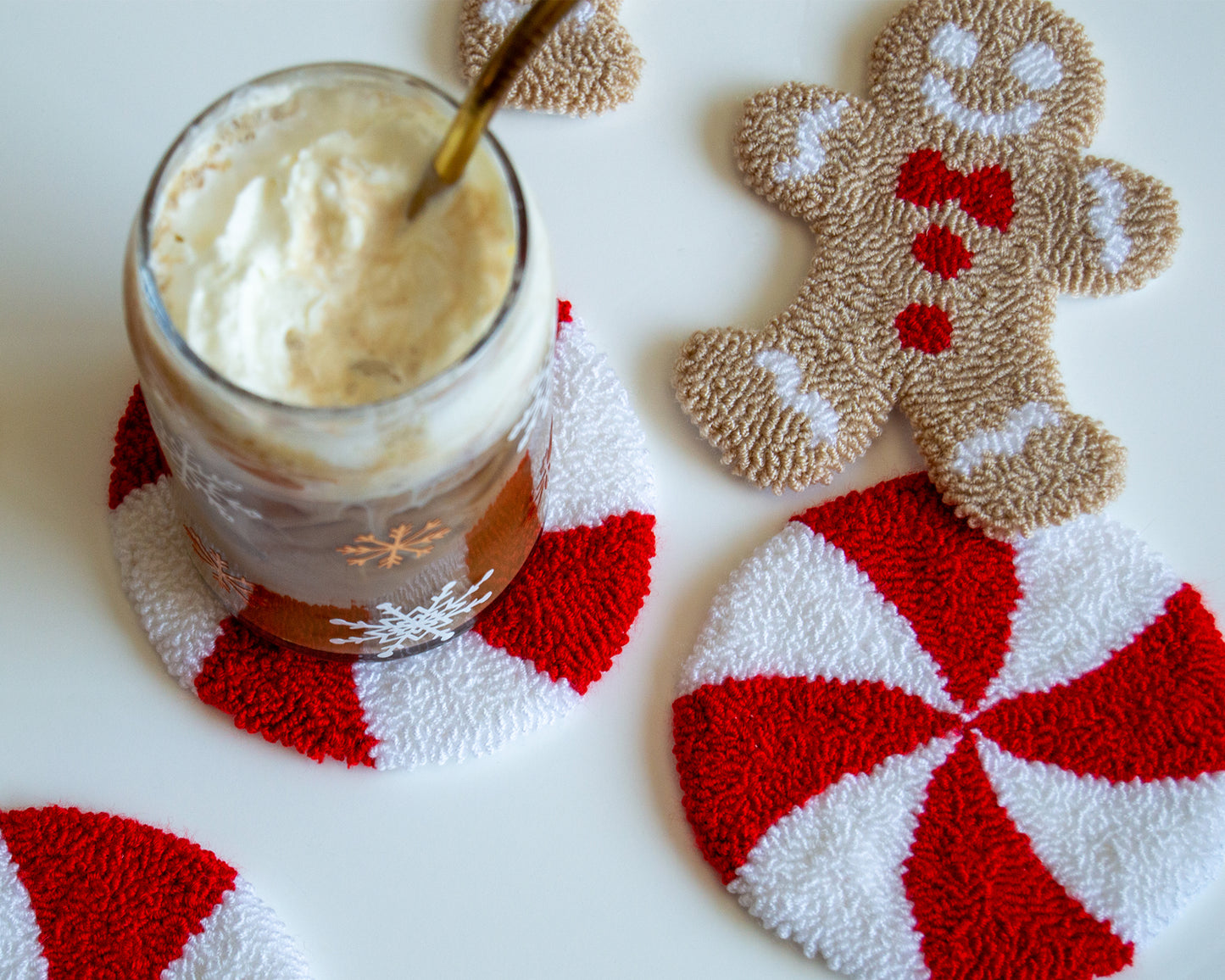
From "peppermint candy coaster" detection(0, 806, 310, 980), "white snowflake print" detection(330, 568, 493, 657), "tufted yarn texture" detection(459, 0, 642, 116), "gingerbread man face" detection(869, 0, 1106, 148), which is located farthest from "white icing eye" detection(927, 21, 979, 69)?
"peppermint candy coaster" detection(0, 806, 310, 980)

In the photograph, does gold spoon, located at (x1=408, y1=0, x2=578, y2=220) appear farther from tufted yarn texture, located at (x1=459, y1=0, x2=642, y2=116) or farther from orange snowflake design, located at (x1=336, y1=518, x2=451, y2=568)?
tufted yarn texture, located at (x1=459, y1=0, x2=642, y2=116)

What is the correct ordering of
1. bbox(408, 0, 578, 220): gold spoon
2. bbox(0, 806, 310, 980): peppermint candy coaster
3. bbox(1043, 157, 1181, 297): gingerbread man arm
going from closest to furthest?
bbox(408, 0, 578, 220): gold spoon < bbox(0, 806, 310, 980): peppermint candy coaster < bbox(1043, 157, 1181, 297): gingerbread man arm

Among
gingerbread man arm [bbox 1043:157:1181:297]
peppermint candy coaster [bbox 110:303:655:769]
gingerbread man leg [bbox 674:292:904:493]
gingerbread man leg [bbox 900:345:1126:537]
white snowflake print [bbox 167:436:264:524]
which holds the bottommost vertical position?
peppermint candy coaster [bbox 110:303:655:769]

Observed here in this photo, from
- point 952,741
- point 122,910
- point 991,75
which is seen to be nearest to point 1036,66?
point 991,75

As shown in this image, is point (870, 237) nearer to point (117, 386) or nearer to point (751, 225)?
point (751, 225)

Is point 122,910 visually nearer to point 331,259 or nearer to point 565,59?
point 331,259

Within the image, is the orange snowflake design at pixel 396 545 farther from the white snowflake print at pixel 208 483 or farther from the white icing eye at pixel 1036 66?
the white icing eye at pixel 1036 66

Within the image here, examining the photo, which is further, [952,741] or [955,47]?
[955,47]
